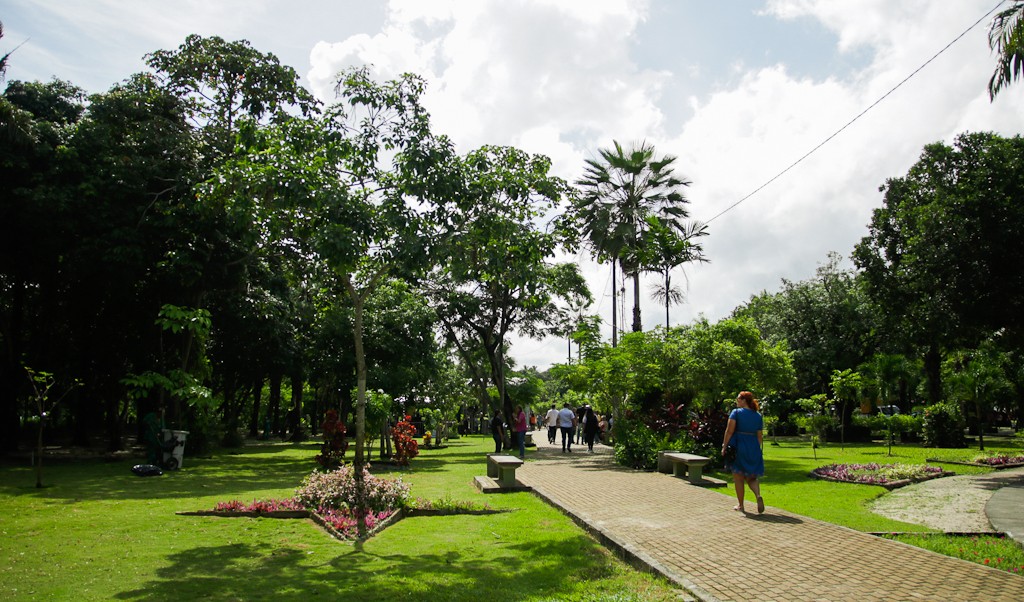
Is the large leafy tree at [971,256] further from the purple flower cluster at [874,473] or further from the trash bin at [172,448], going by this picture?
the trash bin at [172,448]

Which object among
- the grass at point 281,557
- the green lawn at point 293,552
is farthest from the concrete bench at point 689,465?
the grass at point 281,557

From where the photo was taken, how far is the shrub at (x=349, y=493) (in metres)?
10.3

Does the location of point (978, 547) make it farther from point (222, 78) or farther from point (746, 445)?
point (222, 78)

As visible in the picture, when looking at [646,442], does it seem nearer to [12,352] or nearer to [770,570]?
[770,570]

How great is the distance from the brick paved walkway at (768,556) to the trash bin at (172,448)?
11.2m

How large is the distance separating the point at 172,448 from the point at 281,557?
1218 cm

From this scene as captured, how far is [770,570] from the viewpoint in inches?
262

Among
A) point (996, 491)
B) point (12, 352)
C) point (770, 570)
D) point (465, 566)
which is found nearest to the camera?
point (770, 570)

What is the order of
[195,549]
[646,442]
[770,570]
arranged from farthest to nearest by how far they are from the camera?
1. [646,442]
2. [195,549]
3. [770,570]

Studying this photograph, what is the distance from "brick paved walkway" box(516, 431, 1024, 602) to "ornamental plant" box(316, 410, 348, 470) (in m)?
7.69

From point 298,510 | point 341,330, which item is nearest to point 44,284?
point 341,330

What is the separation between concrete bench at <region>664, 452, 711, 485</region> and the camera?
46.9 ft

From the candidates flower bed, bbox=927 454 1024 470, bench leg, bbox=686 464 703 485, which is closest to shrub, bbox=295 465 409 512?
bench leg, bbox=686 464 703 485

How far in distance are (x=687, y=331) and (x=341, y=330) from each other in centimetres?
1173
